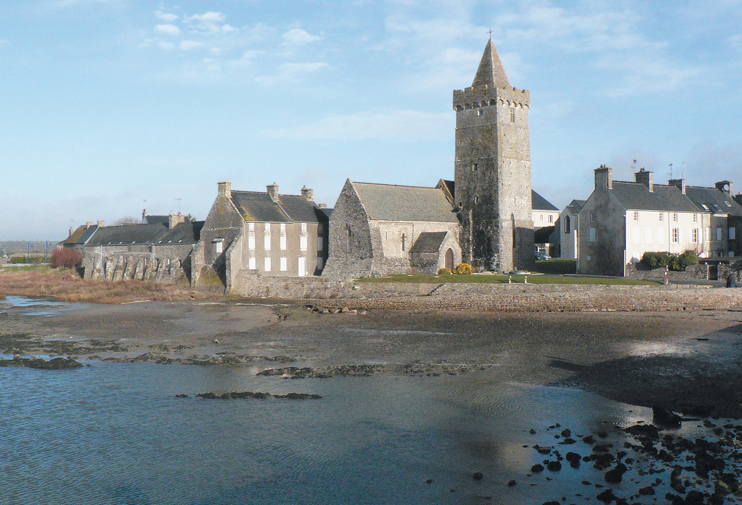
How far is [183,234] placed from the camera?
4956 centimetres

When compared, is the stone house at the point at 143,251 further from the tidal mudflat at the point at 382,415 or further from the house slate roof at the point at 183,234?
the tidal mudflat at the point at 382,415

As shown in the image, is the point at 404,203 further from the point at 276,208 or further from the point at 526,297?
the point at 526,297

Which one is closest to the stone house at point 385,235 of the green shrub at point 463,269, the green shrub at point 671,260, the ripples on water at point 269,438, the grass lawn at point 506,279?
the green shrub at point 463,269

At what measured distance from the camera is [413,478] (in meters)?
12.0

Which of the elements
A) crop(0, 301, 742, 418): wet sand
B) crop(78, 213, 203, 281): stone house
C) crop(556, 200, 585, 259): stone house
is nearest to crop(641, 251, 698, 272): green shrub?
crop(0, 301, 742, 418): wet sand

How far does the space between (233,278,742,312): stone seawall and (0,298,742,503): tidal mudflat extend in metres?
4.80

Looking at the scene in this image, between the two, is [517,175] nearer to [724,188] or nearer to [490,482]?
[724,188]

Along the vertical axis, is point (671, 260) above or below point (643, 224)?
below

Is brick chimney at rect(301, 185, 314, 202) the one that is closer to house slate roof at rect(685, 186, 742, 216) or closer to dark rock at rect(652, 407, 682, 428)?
house slate roof at rect(685, 186, 742, 216)

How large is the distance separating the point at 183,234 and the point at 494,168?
24.0 metres

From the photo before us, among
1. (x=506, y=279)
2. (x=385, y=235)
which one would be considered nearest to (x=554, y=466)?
(x=506, y=279)

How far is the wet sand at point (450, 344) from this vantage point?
61.4 feet

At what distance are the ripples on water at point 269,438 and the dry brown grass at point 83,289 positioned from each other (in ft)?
73.8

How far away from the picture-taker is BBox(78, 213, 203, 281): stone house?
47.9m
